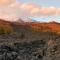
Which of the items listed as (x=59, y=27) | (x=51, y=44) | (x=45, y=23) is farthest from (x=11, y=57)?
(x=45, y=23)

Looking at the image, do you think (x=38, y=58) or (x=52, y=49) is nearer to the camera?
(x=52, y=49)

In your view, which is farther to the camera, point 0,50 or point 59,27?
point 59,27

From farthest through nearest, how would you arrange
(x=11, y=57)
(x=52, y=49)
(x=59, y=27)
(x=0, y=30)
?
(x=59, y=27) < (x=0, y=30) < (x=11, y=57) < (x=52, y=49)

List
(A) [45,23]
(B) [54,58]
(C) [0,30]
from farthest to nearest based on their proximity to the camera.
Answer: (A) [45,23] < (C) [0,30] < (B) [54,58]

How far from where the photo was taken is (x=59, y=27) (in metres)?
112

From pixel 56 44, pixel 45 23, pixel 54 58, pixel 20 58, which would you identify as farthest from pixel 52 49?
pixel 45 23

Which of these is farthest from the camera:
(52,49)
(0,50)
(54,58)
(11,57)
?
(0,50)

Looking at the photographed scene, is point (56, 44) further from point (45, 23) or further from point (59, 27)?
point (45, 23)

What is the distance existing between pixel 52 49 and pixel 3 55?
4.72 metres

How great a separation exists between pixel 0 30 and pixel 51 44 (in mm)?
51578

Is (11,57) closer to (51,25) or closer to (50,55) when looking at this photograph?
(50,55)

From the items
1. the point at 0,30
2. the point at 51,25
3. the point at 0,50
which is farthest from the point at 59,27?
the point at 0,50

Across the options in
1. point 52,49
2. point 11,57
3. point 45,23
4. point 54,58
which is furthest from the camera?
point 45,23

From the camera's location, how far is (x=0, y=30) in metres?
72.9
